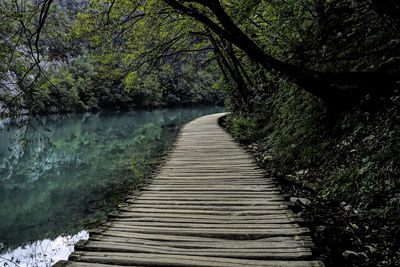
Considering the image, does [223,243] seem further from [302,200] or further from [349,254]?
[302,200]

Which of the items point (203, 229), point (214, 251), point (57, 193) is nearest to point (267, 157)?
point (203, 229)

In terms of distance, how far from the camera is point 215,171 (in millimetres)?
5750

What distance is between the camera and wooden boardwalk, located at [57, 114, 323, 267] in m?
2.53

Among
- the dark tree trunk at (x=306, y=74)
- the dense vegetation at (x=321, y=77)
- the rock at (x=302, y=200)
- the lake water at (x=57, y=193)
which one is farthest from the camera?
the lake water at (x=57, y=193)

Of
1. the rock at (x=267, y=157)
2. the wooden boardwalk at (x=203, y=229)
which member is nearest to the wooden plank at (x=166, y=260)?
the wooden boardwalk at (x=203, y=229)

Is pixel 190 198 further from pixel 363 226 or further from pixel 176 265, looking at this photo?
pixel 363 226

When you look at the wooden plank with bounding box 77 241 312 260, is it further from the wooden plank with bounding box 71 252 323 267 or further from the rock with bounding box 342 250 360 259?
the rock with bounding box 342 250 360 259

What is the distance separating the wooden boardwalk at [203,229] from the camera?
8.29 feet

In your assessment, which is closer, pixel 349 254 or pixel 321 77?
pixel 349 254

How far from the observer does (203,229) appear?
3.13m

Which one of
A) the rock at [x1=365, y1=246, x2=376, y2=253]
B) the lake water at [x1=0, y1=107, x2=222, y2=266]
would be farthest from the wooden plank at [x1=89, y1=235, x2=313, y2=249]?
the lake water at [x1=0, y1=107, x2=222, y2=266]

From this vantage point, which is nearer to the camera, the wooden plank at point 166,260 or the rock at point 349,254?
the wooden plank at point 166,260

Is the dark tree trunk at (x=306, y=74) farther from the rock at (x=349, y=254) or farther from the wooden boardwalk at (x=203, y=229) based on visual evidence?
the rock at (x=349, y=254)

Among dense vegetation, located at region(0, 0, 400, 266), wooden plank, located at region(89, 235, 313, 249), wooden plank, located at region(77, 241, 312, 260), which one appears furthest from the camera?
dense vegetation, located at region(0, 0, 400, 266)
